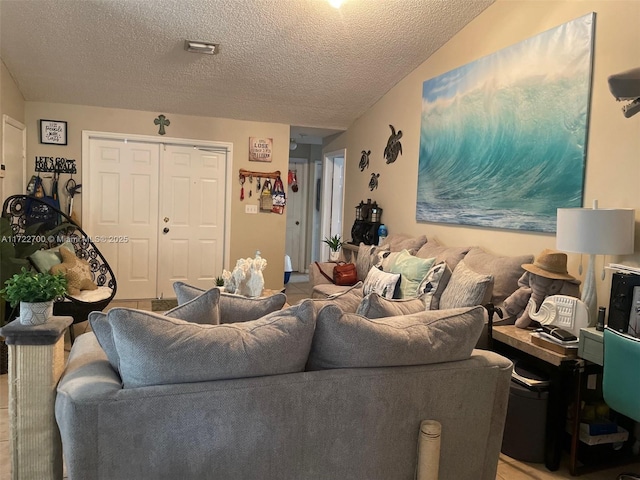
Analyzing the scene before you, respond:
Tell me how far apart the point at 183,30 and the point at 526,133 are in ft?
9.35

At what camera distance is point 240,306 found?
1.90 metres

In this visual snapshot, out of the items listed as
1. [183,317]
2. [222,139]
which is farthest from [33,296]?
[222,139]

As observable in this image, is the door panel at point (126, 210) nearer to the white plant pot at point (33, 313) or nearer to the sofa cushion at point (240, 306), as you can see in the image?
the sofa cushion at point (240, 306)

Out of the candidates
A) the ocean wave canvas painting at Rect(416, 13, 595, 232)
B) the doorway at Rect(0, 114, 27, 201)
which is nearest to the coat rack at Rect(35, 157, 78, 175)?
the doorway at Rect(0, 114, 27, 201)

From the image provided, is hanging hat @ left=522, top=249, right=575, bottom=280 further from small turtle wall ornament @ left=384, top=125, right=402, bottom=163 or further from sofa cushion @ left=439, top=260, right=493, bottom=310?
small turtle wall ornament @ left=384, top=125, right=402, bottom=163

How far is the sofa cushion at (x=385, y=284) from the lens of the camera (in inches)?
146

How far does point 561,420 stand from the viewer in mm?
2523

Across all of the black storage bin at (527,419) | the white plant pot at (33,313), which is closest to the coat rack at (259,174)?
the black storage bin at (527,419)

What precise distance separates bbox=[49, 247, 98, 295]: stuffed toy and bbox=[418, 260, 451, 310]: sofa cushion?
2928 millimetres

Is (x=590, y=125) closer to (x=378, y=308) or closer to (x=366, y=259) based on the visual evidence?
(x=378, y=308)

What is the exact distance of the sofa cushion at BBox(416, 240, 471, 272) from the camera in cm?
379

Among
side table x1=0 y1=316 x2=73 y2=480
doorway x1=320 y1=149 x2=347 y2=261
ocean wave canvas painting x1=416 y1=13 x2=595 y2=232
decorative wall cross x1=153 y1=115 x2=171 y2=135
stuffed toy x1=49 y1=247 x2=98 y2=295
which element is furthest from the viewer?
doorway x1=320 y1=149 x2=347 y2=261

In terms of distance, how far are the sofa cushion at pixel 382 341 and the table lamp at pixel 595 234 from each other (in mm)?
1232

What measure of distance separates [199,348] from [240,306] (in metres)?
0.46
